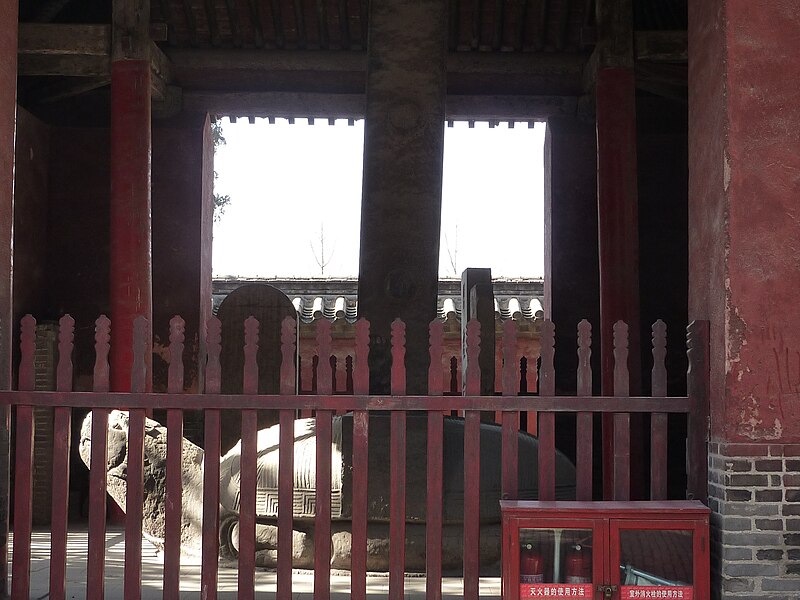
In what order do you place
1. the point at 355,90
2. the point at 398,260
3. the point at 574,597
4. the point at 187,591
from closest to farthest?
the point at 574,597, the point at 187,591, the point at 398,260, the point at 355,90

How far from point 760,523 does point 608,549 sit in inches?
25.8

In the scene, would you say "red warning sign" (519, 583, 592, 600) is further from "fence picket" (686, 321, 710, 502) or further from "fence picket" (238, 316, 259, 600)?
"fence picket" (238, 316, 259, 600)

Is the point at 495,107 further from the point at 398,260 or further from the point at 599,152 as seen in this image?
the point at 398,260

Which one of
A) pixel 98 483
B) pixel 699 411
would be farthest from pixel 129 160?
pixel 699 411

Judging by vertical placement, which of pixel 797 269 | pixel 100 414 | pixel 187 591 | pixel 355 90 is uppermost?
pixel 355 90

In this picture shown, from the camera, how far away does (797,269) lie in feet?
15.1

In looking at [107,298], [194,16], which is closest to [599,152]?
[194,16]

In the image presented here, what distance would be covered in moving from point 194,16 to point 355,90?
6.29 feet

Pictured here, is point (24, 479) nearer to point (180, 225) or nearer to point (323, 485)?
point (323, 485)

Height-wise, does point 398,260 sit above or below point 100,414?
above

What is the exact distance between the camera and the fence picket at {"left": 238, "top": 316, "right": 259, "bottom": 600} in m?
4.78

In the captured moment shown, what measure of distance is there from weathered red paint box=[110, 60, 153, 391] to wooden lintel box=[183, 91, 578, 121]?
1964mm

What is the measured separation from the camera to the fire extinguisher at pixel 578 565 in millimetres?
4461

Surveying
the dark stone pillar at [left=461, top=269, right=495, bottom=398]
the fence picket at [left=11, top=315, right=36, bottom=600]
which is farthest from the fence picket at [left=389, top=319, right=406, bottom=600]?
the dark stone pillar at [left=461, top=269, right=495, bottom=398]
